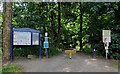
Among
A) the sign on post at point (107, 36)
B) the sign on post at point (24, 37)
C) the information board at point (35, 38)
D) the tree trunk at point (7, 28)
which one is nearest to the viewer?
the tree trunk at point (7, 28)

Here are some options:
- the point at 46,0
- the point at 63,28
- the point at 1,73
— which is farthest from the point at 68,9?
the point at 1,73

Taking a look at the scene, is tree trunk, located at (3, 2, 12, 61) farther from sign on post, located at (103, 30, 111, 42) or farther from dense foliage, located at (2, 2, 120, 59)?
sign on post, located at (103, 30, 111, 42)

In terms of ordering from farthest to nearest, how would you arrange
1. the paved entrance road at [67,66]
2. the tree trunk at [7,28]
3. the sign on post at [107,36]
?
Answer: the sign on post at [107,36]
the tree trunk at [7,28]
the paved entrance road at [67,66]

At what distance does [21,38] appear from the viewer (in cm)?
792

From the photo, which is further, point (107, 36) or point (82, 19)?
point (82, 19)

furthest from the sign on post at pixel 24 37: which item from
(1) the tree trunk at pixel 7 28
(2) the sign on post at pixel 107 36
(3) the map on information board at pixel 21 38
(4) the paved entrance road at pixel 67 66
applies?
(2) the sign on post at pixel 107 36

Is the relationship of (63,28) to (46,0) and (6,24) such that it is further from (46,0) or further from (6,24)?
(6,24)

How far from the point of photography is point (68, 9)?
48.5ft

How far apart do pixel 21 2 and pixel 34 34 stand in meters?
5.96

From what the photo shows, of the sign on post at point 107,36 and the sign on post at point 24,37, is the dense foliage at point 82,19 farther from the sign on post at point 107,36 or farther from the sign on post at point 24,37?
the sign on post at point 24,37

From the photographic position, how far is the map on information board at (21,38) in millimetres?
7746

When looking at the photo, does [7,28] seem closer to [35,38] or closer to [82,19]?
[35,38]

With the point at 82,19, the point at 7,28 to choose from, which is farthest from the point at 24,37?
the point at 82,19

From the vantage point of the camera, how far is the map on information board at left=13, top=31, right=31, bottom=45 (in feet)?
25.4
